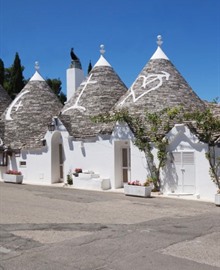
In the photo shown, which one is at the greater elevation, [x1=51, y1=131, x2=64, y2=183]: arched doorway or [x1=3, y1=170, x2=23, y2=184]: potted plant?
[x1=51, y1=131, x2=64, y2=183]: arched doorway

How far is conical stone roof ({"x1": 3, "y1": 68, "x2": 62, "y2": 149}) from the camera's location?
22.0 m

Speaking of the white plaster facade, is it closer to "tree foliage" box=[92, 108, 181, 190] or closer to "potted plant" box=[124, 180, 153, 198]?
"tree foliage" box=[92, 108, 181, 190]

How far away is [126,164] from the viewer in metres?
17.3

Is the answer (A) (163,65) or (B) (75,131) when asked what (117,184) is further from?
(A) (163,65)

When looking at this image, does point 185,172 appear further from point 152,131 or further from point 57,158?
point 57,158

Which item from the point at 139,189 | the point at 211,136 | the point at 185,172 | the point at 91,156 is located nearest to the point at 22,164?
the point at 91,156

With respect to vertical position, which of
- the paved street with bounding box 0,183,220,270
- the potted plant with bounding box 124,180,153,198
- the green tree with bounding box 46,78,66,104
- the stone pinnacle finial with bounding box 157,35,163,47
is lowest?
the paved street with bounding box 0,183,220,270

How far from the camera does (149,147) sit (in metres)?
15.5

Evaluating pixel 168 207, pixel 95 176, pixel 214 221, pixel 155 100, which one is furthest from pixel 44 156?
pixel 214 221

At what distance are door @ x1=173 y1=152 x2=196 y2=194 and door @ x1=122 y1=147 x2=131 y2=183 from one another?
283 cm

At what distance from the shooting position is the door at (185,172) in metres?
14.3

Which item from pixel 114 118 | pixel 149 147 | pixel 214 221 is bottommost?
pixel 214 221

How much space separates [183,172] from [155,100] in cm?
448

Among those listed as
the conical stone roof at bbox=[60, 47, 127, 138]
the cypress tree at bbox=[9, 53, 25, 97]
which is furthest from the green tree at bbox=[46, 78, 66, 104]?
the conical stone roof at bbox=[60, 47, 127, 138]
